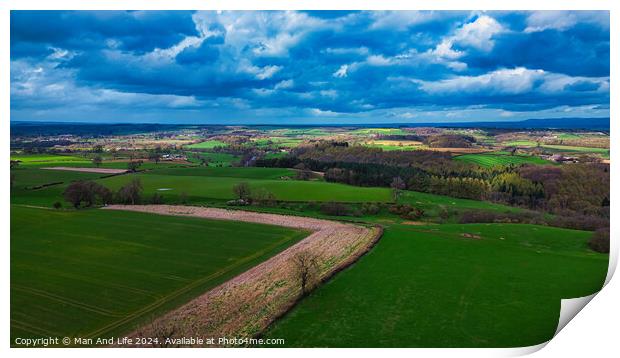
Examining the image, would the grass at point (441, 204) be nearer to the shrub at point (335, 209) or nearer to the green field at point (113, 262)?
the shrub at point (335, 209)

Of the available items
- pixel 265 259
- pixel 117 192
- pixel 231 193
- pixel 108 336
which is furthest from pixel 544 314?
pixel 117 192

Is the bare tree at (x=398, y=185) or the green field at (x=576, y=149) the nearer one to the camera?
the green field at (x=576, y=149)

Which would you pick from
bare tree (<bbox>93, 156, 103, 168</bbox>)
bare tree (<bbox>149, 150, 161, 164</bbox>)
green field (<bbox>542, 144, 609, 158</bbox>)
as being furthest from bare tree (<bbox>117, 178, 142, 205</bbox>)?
green field (<bbox>542, 144, 609, 158</bbox>)

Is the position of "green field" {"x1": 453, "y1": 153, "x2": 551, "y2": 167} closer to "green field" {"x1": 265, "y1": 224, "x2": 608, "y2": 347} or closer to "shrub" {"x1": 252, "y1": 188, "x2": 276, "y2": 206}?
"green field" {"x1": 265, "y1": 224, "x2": 608, "y2": 347}

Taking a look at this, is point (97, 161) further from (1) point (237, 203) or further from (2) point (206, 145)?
(2) point (206, 145)

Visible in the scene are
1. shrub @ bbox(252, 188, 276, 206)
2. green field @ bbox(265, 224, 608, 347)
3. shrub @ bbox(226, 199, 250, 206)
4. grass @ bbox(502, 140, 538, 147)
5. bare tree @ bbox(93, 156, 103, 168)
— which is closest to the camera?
green field @ bbox(265, 224, 608, 347)

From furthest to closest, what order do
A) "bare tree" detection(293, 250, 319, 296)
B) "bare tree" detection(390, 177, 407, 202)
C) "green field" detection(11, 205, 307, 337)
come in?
"bare tree" detection(390, 177, 407, 202), "bare tree" detection(293, 250, 319, 296), "green field" detection(11, 205, 307, 337)

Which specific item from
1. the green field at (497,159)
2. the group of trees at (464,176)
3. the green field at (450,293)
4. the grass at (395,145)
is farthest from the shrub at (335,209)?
the grass at (395,145)
